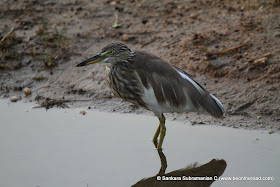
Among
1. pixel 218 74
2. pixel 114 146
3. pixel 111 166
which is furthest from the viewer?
pixel 218 74

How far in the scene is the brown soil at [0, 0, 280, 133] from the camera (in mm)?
6211

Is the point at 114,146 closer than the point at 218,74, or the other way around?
the point at 114,146

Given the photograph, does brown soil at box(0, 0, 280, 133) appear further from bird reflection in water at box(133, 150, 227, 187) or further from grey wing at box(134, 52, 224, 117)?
bird reflection in water at box(133, 150, 227, 187)

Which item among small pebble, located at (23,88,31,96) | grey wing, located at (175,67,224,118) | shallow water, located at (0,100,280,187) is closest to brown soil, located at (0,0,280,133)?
small pebble, located at (23,88,31,96)

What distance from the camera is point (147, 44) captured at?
7.31 metres

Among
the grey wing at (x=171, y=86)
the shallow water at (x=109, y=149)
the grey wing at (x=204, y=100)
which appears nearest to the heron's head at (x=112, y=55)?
the grey wing at (x=171, y=86)

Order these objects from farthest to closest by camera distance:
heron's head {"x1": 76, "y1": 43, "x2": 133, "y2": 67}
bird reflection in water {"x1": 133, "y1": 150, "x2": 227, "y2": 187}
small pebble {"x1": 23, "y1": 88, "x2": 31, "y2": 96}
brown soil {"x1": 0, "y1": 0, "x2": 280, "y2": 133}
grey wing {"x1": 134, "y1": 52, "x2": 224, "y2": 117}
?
1. small pebble {"x1": 23, "y1": 88, "x2": 31, "y2": 96}
2. brown soil {"x1": 0, "y1": 0, "x2": 280, "y2": 133}
3. heron's head {"x1": 76, "y1": 43, "x2": 133, "y2": 67}
4. grey wing {"x1": 134, "y1": 52, "x2": 224, "y2": 117}
5. bird reflection in water {"x1": 133, "y1": 150, "x2": 227, "y2": 187}

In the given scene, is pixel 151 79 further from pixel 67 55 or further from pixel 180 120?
pixel 67 55

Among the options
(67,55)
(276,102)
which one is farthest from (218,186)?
(67,55)

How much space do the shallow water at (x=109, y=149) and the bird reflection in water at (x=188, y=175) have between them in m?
0.06

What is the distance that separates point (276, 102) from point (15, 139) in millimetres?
3390

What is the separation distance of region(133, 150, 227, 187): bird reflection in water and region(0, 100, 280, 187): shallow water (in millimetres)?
59

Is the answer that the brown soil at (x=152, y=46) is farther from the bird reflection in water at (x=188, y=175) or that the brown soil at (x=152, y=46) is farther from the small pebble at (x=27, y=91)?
the bird reflection in water at (x=188, y=175)

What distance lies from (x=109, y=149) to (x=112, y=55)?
1.10 m
